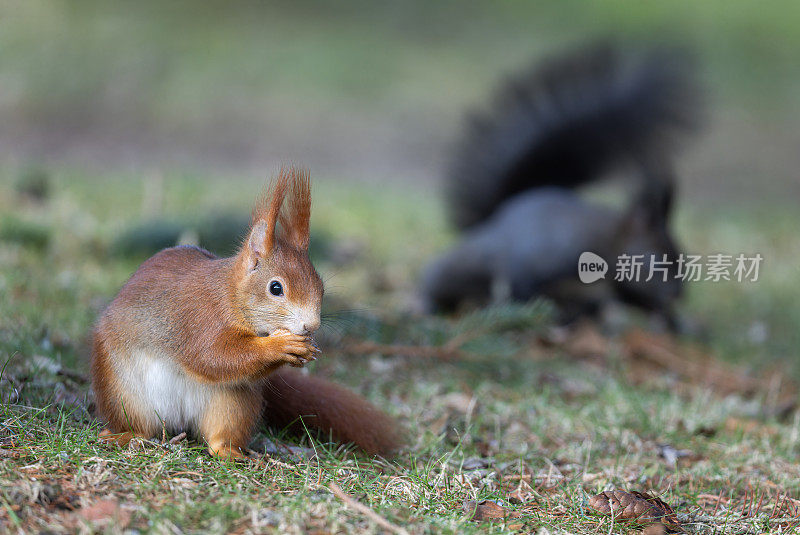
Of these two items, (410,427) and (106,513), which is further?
(410,427)

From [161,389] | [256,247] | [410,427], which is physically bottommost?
[410,427]

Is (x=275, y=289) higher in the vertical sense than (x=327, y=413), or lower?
higher

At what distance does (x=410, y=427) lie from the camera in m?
2.38

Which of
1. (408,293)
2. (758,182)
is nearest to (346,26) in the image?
(758,182)

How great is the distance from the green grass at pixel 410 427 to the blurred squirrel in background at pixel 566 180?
0.40m

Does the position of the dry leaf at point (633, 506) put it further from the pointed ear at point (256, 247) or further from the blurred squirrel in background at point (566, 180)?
the blurred squirrel in background at point (566, 180)

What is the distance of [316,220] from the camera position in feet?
16.9

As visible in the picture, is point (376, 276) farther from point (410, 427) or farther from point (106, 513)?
point (106, 513)

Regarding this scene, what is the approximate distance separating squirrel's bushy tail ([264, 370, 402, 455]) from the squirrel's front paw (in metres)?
0.38

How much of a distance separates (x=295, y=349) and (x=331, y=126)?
21.8 ft

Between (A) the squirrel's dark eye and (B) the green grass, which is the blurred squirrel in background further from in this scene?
(A) the squirrel's dark eye

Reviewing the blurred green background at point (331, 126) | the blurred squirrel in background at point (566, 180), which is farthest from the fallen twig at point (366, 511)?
the blurred squirrel in background at point (566, 180)

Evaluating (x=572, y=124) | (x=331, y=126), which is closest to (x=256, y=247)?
(x=572, y=124)

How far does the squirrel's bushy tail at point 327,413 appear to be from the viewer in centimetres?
197
